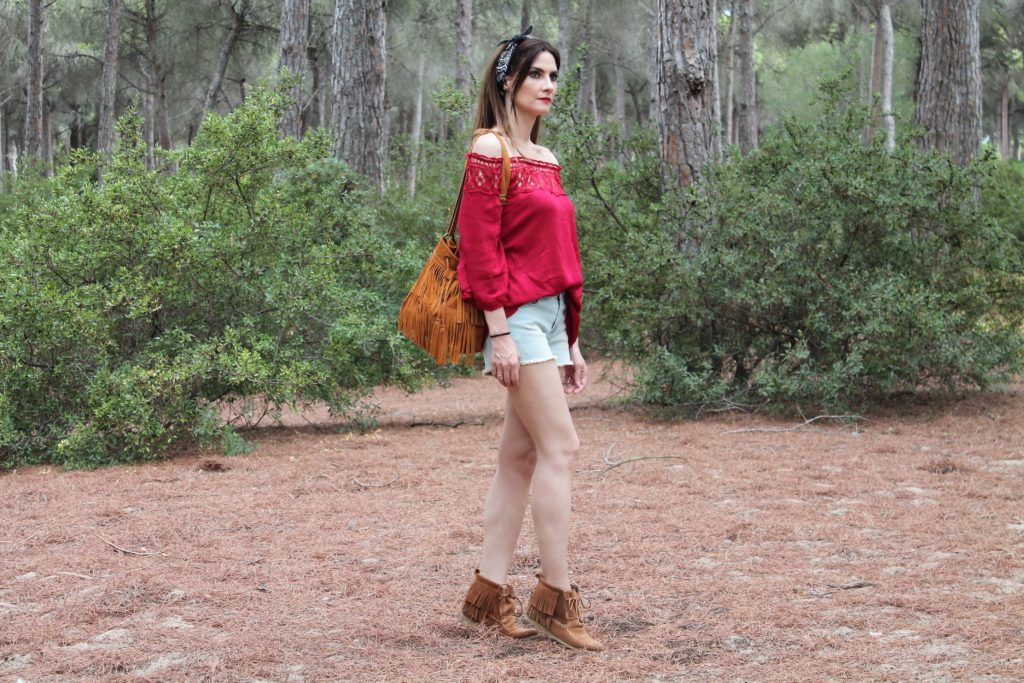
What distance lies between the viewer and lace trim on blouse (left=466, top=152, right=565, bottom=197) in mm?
3133

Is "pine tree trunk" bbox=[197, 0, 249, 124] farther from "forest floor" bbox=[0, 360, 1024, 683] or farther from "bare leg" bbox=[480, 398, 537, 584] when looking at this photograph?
"bare leg" bbox=[480, 398, 537, 584]

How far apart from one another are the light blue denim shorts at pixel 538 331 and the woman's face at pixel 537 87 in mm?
591

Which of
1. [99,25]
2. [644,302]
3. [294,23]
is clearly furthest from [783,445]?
[99,25]

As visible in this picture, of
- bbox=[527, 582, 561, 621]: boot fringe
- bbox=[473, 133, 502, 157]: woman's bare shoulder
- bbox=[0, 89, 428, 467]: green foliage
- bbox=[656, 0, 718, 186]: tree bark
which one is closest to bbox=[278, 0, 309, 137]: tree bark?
bbox=[0, 89, 428, 467]: green foliage

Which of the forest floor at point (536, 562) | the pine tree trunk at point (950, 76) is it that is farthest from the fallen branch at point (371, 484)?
the pine tree trunk at point (950, 76)

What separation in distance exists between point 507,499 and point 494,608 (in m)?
0.35

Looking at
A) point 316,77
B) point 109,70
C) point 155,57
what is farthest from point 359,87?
point 316,77

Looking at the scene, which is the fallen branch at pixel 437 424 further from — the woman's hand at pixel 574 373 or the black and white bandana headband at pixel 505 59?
the black and white bandana headband at pixel 505 59

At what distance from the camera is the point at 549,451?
3.24 m

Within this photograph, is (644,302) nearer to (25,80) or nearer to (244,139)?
(244,139)

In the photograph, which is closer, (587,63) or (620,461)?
(620,461)

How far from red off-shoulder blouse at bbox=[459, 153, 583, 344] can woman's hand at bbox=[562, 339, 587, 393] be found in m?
0.37

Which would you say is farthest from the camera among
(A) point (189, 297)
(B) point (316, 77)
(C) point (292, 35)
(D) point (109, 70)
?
(B) point (316, 77)

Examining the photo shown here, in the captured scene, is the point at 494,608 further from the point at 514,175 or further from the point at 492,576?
the point at 514,175
